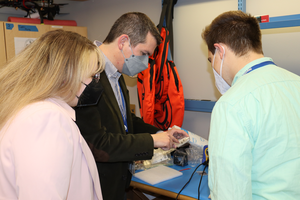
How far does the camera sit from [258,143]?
2.94 ft

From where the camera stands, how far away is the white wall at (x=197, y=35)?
2.09 metres

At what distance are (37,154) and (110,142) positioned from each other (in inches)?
23.4

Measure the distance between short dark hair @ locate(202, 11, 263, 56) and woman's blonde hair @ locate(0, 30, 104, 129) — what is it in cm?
61

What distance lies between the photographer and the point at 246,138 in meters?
0.88

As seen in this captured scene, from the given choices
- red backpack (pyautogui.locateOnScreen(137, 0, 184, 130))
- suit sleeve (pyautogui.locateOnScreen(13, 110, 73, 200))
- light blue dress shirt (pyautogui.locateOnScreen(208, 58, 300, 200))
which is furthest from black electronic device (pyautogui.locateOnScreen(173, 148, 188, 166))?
suit sleeve (pyautogui.locateOnScreen(13, 110, 73, 200))

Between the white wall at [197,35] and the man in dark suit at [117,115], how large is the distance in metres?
0.87

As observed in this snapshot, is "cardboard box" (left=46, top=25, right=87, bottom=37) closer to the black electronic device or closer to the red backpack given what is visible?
the red backpack

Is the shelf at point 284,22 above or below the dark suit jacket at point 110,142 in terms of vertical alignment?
above

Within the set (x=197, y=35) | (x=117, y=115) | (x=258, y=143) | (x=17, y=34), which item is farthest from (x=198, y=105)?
(x=17, y=34)

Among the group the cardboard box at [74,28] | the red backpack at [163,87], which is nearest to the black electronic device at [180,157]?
the red backpack at [163,87]

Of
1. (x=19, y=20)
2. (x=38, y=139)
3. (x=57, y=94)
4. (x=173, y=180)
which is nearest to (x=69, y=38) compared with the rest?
(x=57, y=94)

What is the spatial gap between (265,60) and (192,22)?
1.64m

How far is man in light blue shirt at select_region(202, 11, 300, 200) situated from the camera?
886mm

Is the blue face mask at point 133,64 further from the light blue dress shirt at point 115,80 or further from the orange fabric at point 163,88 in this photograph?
the orange fabric at point 163,88
